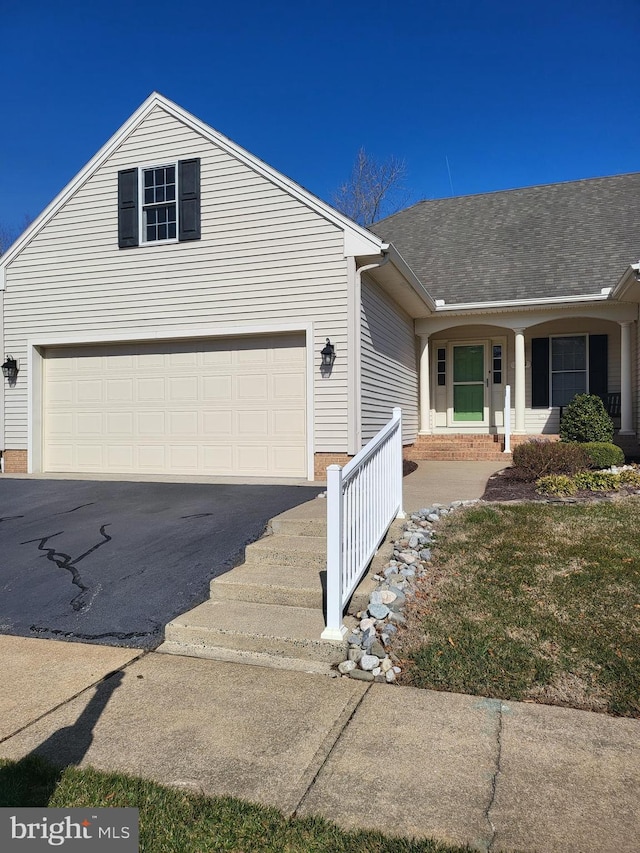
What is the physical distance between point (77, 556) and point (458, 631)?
366 cm

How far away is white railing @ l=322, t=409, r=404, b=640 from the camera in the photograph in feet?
12.0

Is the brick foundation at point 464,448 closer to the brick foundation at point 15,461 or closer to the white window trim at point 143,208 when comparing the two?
the white window trim at point 143,208

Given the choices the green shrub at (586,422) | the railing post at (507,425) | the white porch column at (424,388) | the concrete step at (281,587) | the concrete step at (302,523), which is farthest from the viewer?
the white porch column at (424,388)

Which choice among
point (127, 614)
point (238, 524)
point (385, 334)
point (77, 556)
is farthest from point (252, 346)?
point (127, 614)

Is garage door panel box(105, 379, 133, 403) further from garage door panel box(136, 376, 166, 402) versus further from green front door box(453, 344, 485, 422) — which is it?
green front door box(453, 344, 485, 422)

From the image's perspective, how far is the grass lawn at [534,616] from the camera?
10.4 ft

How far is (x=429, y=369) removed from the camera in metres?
13.6

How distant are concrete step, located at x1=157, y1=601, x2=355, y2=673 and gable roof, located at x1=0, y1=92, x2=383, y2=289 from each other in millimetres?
5938

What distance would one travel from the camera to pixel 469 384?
13219 mm

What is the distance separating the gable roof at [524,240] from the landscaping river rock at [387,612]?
26.8 ft

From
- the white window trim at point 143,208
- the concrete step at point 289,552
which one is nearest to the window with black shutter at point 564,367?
the white window trim at point 143,208

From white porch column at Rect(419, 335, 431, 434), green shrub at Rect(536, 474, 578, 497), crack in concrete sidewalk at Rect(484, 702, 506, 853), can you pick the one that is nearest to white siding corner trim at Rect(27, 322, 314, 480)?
green shrub at Rect(536, 474, 578, 497)

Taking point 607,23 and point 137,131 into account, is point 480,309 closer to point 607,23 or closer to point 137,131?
point 607,23

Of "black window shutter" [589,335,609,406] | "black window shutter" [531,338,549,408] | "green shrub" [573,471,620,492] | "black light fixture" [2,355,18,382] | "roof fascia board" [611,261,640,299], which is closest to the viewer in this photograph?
"green shrub" [573,471,620,492]
